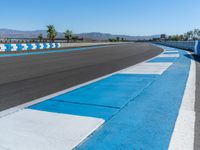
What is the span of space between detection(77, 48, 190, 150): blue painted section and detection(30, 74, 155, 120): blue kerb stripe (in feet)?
0.97

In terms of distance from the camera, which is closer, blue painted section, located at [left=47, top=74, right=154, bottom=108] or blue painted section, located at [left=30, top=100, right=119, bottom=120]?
blue painted section, located at [left=30, top=100, right=119, bottom=120]

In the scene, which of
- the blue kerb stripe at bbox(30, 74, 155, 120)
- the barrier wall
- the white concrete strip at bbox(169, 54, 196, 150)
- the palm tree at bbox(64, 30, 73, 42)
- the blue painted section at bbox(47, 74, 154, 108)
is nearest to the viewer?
the white concrete strip at bbox(169, 54, 196, 150)

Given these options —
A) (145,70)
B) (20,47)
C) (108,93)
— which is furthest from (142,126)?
(20,47)

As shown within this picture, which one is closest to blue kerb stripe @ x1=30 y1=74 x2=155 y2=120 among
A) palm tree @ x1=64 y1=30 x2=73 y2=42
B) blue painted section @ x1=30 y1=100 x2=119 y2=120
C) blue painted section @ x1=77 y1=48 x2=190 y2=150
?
blue painted section @ x1=30 y1=100 x2=119 y2=120

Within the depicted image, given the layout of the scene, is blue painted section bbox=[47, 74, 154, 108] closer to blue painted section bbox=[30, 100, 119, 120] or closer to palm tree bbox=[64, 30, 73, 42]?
blue painted section bbox=[30, 100, 119, 120]

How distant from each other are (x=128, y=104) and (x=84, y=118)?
138 centimetres

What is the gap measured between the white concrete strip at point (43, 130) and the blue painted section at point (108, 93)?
115 cm

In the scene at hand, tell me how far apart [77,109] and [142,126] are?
5.24 feet

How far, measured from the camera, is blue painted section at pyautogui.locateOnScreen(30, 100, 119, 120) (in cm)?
445

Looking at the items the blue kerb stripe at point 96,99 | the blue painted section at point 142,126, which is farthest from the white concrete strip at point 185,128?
the blue kerb stripe at point 96,99

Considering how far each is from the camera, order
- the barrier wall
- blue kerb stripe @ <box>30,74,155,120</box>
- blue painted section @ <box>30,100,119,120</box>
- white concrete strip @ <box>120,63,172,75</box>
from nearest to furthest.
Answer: blue painted section @ <box>30,100,119,120</box> → blue kerb stripe @ <box>30,74,155,120</box> → white concrete strip @ <box>120,63,172,75</box> → the barrier wall

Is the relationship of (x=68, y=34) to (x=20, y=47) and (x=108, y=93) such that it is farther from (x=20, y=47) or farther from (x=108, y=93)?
(x=108, y=93)

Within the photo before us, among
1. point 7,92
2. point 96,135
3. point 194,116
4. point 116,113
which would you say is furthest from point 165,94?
point 7,92

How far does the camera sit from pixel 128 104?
516 cm
